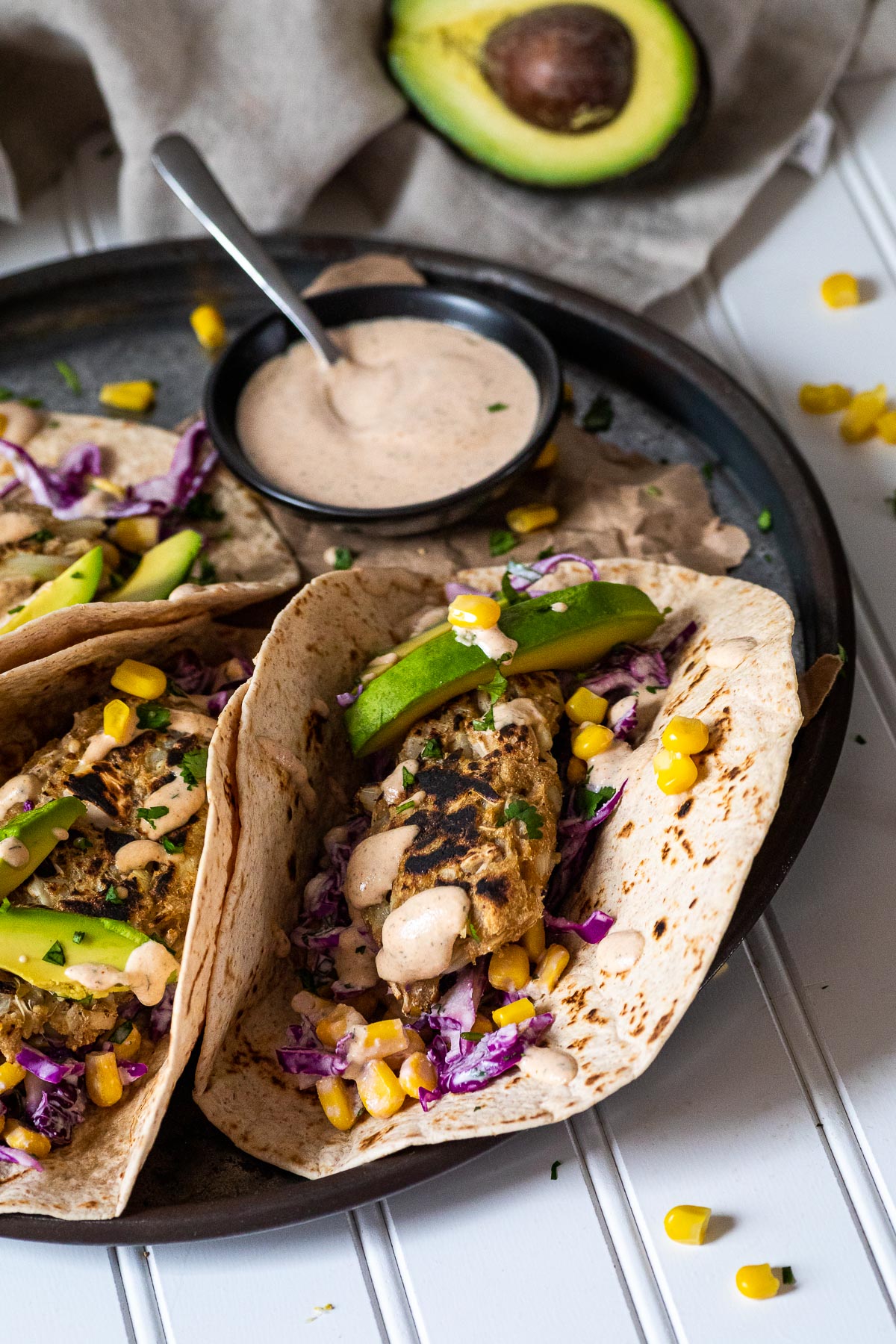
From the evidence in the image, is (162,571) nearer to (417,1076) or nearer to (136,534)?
(136,534)

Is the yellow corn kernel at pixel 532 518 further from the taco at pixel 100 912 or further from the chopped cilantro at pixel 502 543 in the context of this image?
the taco at pixel 100 912

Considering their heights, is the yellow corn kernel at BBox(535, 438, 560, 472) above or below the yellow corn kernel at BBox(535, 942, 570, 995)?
above

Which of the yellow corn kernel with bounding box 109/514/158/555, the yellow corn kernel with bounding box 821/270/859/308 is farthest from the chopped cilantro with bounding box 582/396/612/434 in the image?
the yellow corn kernel with bounding box 109/514/158/555

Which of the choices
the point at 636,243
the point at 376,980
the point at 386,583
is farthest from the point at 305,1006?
the point at 636,243

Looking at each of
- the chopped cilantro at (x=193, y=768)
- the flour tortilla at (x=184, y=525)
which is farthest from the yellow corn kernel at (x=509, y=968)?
the flour tortilla at (x=184, y=525)

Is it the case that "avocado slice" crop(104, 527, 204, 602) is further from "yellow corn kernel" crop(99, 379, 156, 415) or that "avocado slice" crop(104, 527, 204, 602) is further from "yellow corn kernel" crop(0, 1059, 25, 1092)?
"yellow corn kernel" crop(0, 1059, 25, 1092)

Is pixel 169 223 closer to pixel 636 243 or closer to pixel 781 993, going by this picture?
pixel 636 243
